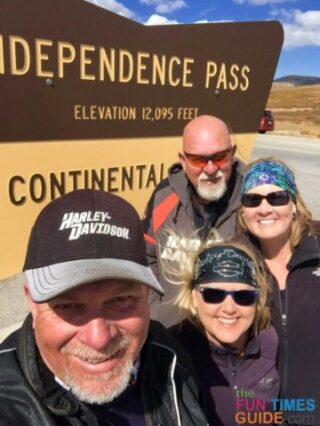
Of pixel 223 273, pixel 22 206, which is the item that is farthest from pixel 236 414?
pixel 22 206

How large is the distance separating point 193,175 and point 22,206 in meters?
1.85

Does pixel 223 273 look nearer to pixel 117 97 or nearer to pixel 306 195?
pixel 117 97

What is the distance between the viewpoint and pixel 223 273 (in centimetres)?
173

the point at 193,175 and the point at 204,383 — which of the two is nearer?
the point at 204,383

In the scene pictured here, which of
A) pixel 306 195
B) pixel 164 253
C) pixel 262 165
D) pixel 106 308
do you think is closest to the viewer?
pixel 106 308

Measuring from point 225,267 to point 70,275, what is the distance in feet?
2.58

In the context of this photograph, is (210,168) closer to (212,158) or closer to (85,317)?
(212,158)

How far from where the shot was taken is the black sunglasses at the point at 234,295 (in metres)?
1.72

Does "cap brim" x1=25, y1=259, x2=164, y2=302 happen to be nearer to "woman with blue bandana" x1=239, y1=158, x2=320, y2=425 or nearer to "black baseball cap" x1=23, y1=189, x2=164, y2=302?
"black baseball cap" x1=23, y1=189, x2=164, y2=302

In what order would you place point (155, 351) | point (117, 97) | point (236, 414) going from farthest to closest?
point (117, 97) → point (236, 414) → point (155, 351)

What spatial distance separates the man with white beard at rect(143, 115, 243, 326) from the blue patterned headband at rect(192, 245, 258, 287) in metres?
Result: 0.41

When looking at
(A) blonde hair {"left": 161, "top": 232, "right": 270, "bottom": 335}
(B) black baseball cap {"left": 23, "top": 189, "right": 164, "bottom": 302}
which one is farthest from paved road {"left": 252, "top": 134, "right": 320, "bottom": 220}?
(B) black baseball cap {"left": 23, "top": 189, "right": 164, "bottom": 302}

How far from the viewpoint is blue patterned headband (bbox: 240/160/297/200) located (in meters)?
1.90

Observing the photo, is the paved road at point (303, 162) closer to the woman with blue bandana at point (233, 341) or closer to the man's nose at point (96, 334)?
the woman with blue bandana at point (233, 341)
